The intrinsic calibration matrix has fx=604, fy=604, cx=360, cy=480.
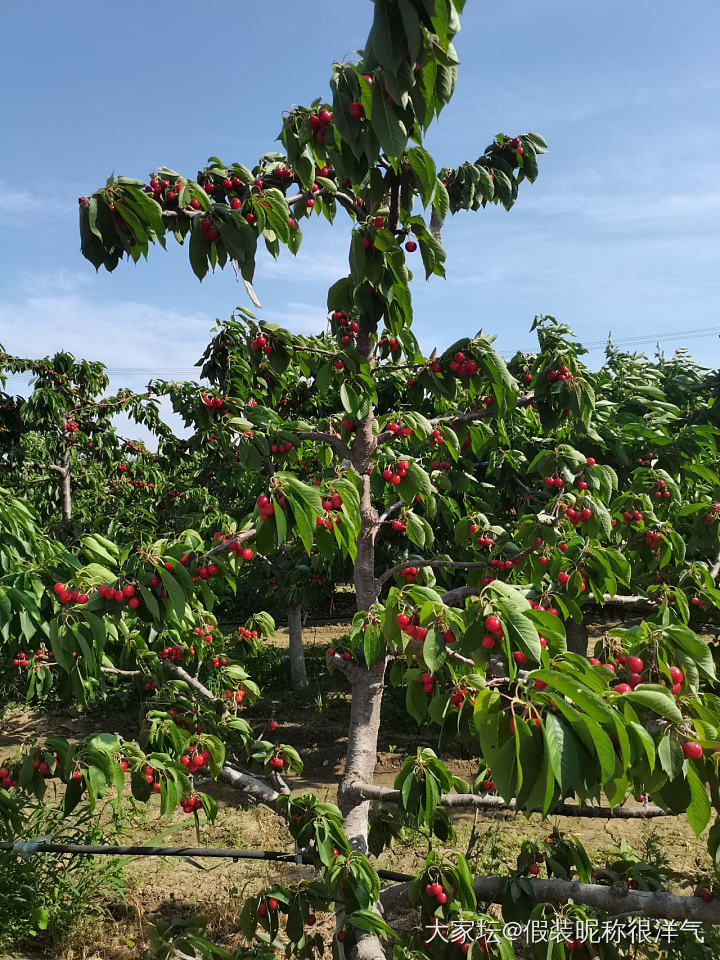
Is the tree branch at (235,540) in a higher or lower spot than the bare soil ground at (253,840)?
higher

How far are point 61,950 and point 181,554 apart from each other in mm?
3685

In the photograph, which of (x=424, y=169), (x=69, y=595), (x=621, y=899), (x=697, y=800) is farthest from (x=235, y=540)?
(x=621, y=899)

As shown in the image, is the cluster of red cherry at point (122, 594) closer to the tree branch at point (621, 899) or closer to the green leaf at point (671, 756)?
the green leaf at point (671, 756)

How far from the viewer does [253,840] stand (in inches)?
227

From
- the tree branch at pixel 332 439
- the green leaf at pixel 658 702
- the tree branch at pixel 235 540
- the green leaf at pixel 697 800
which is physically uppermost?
the tree branch at pixel 332 439

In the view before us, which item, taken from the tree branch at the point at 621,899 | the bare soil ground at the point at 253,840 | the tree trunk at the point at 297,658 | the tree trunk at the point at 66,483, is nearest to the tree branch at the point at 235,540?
the bare soil ground at the point at 253,840

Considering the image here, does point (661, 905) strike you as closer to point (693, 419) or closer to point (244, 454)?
point (244, 454)

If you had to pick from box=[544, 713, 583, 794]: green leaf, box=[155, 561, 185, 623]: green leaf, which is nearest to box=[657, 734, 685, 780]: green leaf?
box=[544, 713, 583, 794]: green leaf

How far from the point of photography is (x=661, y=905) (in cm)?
236

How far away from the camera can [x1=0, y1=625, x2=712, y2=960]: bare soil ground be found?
4.50 m

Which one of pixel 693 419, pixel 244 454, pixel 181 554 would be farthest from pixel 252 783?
pixel 693 419

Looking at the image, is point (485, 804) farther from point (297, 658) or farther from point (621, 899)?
point (297, 658)

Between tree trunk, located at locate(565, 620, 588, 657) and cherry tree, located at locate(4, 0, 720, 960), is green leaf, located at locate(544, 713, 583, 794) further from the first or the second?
tree trunk, located at locate(565, 620, 588, 657)

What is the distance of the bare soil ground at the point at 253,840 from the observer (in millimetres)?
4500
